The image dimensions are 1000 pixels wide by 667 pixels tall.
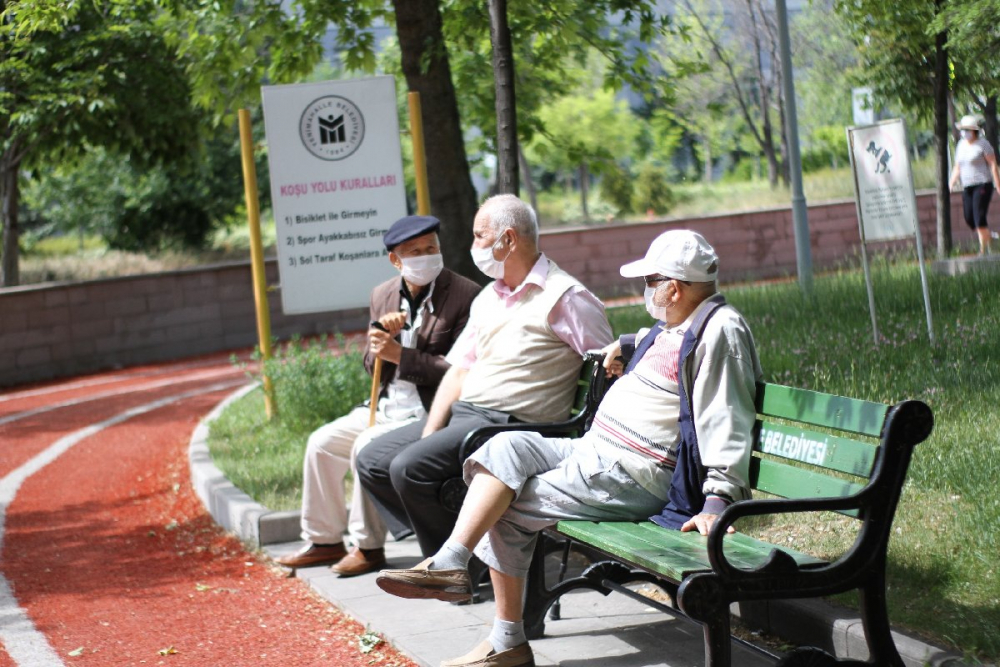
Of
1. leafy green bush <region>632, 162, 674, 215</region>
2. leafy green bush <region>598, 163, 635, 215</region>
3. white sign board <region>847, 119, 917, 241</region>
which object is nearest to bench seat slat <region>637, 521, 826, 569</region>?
white sign board <region>847, 119, 917, 241</region>

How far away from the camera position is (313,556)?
6.46 metres

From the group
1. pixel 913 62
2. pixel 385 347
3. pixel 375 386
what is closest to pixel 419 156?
pixel 375 386

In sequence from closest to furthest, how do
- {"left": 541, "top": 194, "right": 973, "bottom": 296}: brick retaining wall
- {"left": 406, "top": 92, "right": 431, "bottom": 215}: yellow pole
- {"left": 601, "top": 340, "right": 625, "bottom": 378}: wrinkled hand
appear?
{"left": 601, "top": 340, "right": 625, "bottom": 378}: wrinkled hand
{"left": 406, "top": 92, "right": 431, "bottom": 215}: yellow pole
{"left": 541, "top": 194, "right": 973, "bottom": 296}: brick retaining wall

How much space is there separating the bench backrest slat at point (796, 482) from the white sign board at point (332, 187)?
590cm

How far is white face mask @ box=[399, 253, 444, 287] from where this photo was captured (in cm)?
611

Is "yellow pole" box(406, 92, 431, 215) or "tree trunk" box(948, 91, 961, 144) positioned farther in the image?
"tree trunk" box(948, 91, 961, 144)

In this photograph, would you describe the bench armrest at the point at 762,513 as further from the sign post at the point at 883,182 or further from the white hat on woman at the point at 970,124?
the white hat on woman at the point at 970,124

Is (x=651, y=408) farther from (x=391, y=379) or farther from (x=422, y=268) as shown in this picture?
(x=391, y=379)

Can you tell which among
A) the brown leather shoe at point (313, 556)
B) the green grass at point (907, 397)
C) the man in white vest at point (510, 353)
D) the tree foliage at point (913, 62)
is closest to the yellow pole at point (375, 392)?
the brown leather shoe at point (313, 556)

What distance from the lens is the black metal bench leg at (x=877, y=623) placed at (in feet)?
12.2

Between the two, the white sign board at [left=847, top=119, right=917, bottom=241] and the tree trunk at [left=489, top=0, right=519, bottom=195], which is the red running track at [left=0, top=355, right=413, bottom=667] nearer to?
the tree trunk at [left=489, top=0, right=519, bottom=195]

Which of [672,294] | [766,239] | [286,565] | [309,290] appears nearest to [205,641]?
[286,565]

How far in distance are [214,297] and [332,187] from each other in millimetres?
12254

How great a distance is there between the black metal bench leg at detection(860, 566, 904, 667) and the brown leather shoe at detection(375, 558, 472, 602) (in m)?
1.38
